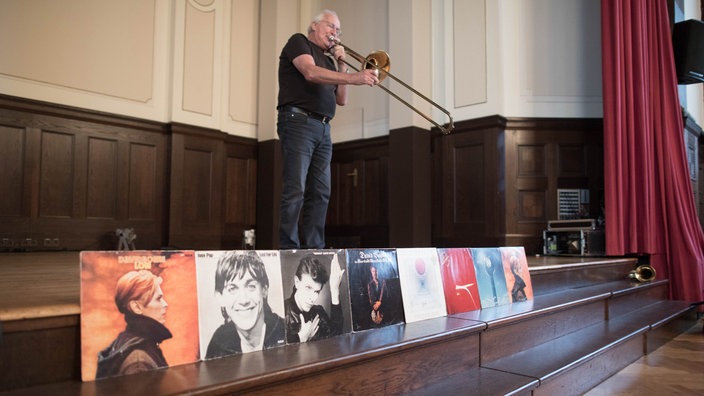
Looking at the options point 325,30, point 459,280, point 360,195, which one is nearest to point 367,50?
point 360,195

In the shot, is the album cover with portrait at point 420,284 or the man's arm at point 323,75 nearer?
the album cover with portrait at point 420,284

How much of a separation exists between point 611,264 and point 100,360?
3236 millimetres

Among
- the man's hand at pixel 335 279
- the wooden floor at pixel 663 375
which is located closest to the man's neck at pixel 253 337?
the man's hand at pixel 335 279

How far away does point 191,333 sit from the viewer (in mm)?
1067

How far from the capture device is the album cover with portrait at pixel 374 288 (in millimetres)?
1454

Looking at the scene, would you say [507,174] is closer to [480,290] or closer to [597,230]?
[597,230]

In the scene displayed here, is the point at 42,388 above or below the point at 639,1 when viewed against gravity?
below

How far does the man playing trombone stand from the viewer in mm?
2096

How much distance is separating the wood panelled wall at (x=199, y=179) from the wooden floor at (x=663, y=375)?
72.0 inches

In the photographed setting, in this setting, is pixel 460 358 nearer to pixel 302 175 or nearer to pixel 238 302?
pixel 238 302

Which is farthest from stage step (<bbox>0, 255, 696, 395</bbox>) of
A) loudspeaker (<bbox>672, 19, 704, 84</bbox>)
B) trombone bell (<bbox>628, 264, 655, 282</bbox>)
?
loudspeaker (<bbox>672, 19, 704, 84</bbox>)

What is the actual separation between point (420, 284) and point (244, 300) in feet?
2.33

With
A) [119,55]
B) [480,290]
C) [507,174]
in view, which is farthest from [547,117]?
[119,55]

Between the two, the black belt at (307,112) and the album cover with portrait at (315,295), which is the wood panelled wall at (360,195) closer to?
the black belt at (307,112)
